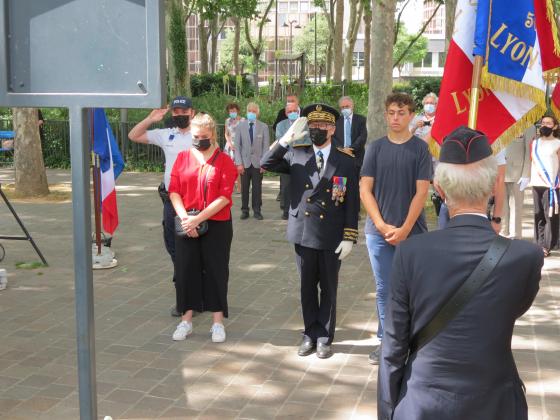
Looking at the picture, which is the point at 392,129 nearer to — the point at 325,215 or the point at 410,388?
the point at 325,215

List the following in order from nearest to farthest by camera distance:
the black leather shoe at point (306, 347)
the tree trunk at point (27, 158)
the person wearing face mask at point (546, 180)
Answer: the black leather shoe at point (306, 347) < the person wearing face mask at point (546, 180) < the tree trunk at point (27, 158)

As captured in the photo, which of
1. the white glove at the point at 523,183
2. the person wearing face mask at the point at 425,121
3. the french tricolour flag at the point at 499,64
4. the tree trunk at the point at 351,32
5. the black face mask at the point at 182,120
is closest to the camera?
the french tricolour flag at the point at 499,64

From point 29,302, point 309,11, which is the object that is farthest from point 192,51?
point 29,302

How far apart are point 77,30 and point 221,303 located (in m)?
4.01

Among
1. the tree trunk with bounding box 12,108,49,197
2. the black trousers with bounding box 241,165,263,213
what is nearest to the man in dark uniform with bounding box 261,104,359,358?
the black trousers with bounding box 241,165,263,213

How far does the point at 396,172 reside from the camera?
555 cm

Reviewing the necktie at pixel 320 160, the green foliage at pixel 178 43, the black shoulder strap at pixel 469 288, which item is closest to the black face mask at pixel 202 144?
the necktie at pixel 320 160

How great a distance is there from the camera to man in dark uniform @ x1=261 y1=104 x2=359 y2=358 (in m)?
→ 5.93

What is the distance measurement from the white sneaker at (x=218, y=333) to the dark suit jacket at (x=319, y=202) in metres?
1.04

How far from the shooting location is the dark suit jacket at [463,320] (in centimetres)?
262

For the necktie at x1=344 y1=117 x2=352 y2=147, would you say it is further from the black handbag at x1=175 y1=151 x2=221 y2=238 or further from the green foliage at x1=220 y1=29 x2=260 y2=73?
the green foliage at x1=220 y1=29 x2=260 y2=73

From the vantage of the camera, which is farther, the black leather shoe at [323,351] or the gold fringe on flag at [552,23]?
the black leather shoe at [323,351]

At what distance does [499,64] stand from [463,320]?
340 centimetres

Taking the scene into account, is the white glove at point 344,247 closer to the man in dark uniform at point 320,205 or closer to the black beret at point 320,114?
the man in dark uniform at point 320,205
